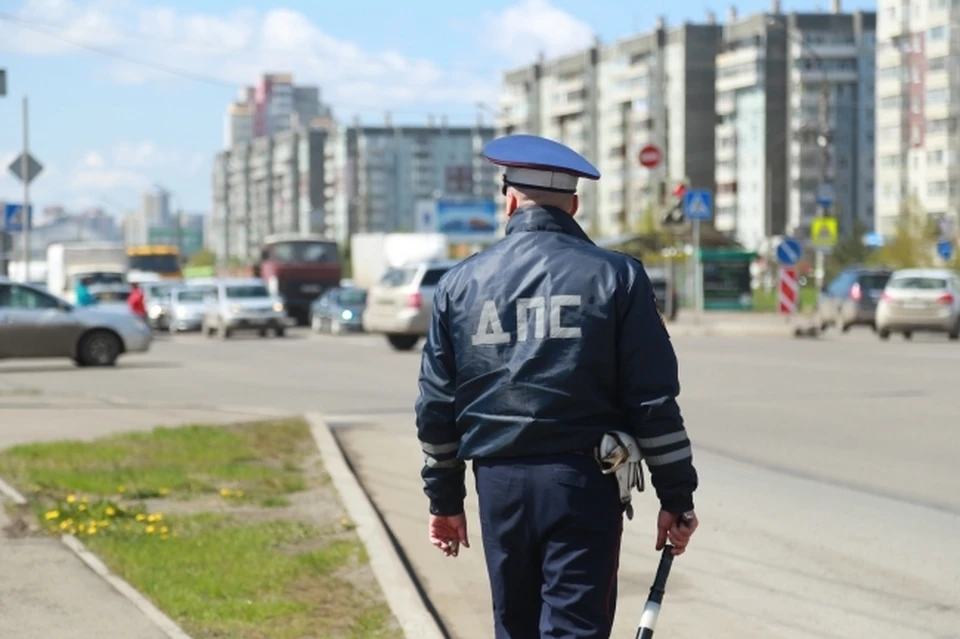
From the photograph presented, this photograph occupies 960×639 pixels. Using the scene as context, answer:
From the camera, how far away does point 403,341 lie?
117ft

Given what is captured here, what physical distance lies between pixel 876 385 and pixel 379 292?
15.0 m

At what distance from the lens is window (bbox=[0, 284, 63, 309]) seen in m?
29.8

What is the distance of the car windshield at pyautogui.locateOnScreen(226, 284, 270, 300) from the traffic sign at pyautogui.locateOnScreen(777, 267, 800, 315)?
14.9m

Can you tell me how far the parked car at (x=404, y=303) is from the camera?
Result: 111 ft

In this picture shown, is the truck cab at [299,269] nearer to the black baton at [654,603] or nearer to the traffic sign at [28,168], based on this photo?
the traffic sign at [28,168]

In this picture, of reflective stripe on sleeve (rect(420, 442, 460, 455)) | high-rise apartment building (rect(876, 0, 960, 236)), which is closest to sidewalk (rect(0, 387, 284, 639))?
reflective stripe on sleeve (rect(420, 442, 460, 455))

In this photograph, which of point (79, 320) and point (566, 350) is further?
point (79, 320)

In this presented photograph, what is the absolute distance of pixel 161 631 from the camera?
7.23m

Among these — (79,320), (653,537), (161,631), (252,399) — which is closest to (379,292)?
(79,320)

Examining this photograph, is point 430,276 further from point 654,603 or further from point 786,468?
point 654,603

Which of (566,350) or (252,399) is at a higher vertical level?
(566,350)

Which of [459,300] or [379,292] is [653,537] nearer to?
[459,300]

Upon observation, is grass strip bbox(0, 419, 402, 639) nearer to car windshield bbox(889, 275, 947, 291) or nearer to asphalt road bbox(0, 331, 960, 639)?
asphalt road bbox(0, 331, 960, 639)

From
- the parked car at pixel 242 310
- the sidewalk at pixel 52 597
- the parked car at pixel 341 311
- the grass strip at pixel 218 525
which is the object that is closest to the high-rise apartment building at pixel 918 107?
the parked car at pixel 341 311
